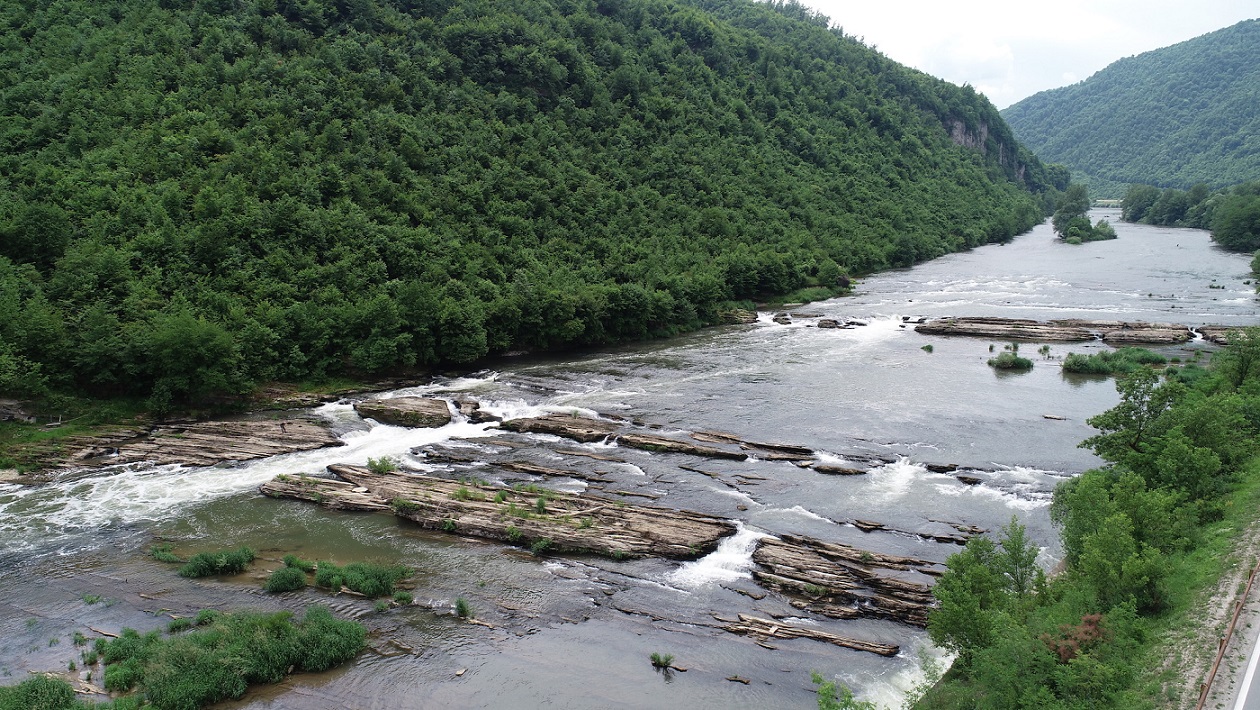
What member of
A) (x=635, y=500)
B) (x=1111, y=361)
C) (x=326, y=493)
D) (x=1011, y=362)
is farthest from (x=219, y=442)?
(x=1111, y=361)

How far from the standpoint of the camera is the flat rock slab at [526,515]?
1300 inches

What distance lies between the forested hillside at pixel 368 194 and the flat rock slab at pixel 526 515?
15.4m

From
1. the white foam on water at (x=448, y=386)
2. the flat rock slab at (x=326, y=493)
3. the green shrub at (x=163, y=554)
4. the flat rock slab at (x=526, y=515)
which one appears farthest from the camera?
the white foam on water at (x=448, y=386)

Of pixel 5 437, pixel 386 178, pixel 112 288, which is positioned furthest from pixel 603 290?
pixel 5 437

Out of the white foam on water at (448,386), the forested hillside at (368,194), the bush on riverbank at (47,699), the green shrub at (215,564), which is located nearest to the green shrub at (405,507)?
the green shrub at (215,564)

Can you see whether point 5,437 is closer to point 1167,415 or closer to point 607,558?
point 607,558

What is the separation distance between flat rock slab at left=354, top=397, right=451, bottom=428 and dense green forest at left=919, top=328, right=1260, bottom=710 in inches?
1295

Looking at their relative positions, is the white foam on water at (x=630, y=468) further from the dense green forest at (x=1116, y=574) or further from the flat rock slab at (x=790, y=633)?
the dense green forest at (x=1116, y=574)

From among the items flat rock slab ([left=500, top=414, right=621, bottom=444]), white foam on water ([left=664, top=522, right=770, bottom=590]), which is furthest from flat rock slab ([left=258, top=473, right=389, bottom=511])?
white foam on water ([left=664, top=522, right=770, bottom=590])

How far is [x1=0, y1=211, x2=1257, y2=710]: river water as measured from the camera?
82.0 ft

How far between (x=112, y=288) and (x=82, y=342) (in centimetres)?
639

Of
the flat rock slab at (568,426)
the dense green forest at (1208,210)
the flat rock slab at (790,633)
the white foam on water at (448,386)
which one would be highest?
Answer: the dense green forest at (1208,210)

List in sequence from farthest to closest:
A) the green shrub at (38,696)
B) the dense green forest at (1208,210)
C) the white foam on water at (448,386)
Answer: the dense green forest at (1208,210), the white foam on water at (448,386), the green shrub at (38,696)

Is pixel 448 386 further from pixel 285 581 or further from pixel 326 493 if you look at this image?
pixel 285 581
